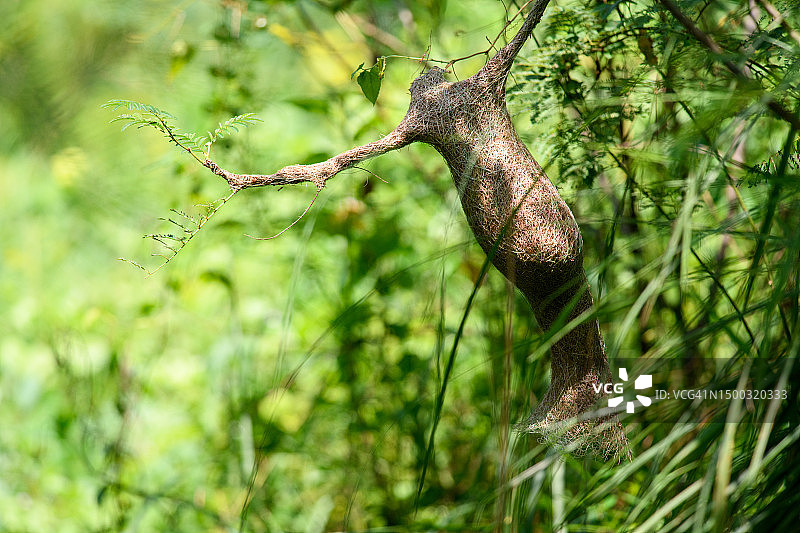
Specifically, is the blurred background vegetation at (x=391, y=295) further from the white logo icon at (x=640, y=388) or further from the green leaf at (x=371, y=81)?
the green leaf at (x=371, y=81)

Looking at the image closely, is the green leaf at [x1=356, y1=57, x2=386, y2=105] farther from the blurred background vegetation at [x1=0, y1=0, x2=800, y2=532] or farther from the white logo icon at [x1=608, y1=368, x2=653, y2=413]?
the white logo icon at [x1=608, y1=368, x2=653, y2=413]

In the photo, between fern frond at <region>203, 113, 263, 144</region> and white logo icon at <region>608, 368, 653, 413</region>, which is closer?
fern frond at <region>203, 113, 263, 144</region>

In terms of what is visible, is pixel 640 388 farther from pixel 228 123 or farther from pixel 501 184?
pixel 228 123

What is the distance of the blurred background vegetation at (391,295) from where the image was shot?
0.49 m

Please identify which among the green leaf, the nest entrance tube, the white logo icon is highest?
the green leaf

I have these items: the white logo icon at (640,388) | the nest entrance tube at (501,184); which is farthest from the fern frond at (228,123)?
the white logo icon at (640,388)

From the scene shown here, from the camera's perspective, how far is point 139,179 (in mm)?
1479

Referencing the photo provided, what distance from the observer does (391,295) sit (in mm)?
1072

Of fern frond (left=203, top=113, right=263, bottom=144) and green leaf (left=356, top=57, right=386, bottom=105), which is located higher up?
green leaf (left=356, top=57, right=386, bottom=105)

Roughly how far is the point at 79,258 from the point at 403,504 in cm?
139

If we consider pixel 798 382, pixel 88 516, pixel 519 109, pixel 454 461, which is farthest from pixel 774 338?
pixel 88 516

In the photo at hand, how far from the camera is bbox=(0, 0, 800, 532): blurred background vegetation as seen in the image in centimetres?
49

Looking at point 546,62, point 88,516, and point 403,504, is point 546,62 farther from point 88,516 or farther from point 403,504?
point 88,516

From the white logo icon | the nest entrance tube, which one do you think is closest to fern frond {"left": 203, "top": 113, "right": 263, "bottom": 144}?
the nest entrance tube
